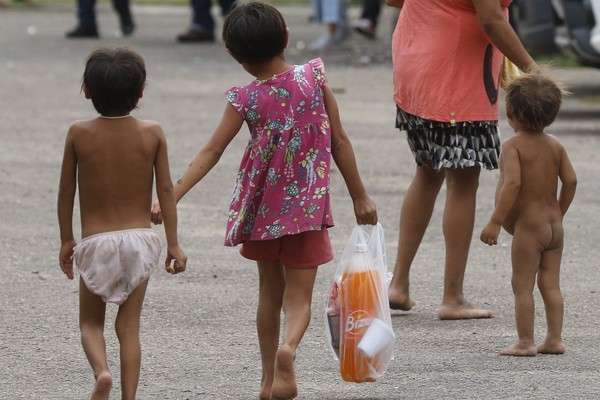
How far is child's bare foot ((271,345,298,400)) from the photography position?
4.49 metres

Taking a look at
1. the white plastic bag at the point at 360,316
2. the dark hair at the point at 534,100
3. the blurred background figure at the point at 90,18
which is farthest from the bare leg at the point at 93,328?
the blurred background figure at the point at 90,18

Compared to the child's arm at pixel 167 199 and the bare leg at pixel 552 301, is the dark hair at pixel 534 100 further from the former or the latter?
the child's arm at pixel 167 199

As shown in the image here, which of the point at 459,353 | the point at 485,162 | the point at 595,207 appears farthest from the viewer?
the point at 595,207

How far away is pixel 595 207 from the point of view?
847 cm

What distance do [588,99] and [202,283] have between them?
7.87 metres

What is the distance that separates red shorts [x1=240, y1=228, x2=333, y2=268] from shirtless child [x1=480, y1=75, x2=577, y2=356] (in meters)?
0.78

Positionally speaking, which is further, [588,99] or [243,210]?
[588,99]

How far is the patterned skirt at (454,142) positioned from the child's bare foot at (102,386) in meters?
2.10

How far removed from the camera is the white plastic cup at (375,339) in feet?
15.5

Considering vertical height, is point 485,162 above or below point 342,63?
above

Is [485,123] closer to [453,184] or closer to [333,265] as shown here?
[453,184]

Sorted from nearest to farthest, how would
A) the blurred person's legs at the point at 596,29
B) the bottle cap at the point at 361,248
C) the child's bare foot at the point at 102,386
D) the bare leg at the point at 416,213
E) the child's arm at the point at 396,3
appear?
the child's bare foot at the point at 102,386 < the bottle cap at the point at 361,248 < the bare leg at the point at 416,213 < the child's arm at the point at 396,3 < the blurred person's legs at the point at 596,29

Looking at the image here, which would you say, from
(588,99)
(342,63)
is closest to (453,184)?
(588,99)

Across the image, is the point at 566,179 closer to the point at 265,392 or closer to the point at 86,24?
the point at 265,392
